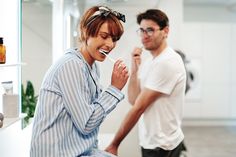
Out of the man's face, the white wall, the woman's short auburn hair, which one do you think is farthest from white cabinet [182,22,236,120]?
the woman's short auburn hair

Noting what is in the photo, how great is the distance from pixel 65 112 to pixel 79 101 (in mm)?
51

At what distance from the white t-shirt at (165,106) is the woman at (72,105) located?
0.59m

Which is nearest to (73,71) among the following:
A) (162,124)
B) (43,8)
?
(162,124)

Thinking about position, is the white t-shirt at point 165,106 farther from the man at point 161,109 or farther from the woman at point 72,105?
the woman at point 72,105

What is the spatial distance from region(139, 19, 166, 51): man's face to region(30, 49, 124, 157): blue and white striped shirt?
82 centimetres

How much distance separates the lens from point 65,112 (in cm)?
82

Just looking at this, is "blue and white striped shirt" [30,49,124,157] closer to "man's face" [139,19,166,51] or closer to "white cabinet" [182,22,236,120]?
"man's face" [139,19,166,51]

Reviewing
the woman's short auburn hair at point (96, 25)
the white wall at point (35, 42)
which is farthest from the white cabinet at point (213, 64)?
the woman's short auburn hair at point (96, 25)

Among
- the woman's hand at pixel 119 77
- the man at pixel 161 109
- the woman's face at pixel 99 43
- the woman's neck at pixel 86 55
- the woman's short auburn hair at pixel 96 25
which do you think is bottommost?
the man at pixel 161 109

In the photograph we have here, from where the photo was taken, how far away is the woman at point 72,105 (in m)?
0.81

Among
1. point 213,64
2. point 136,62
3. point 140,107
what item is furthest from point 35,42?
point 213,64

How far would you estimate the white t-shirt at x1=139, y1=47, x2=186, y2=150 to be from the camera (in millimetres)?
1441

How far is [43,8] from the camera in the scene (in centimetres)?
207

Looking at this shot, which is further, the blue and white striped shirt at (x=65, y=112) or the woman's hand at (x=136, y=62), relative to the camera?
the woman's hand at (x=136, y=62)
